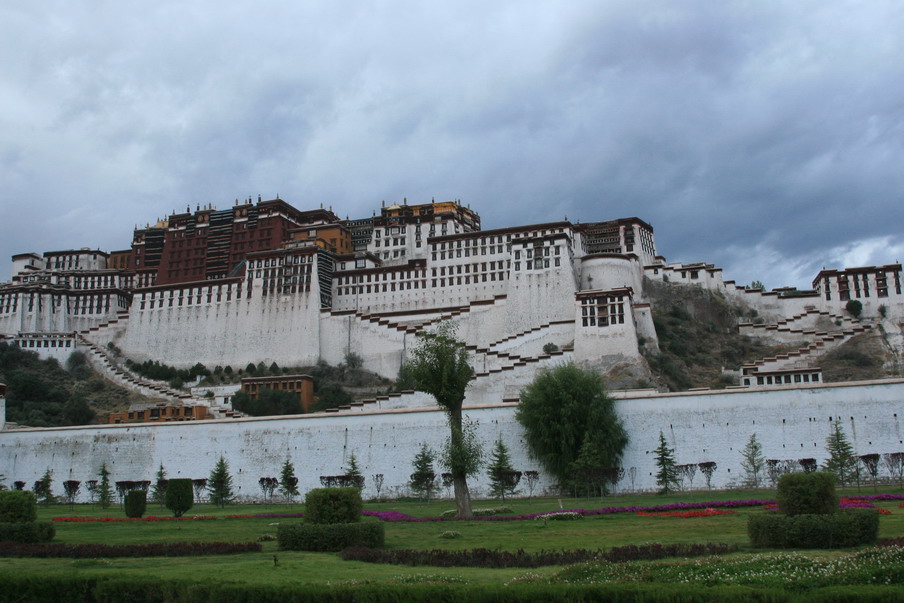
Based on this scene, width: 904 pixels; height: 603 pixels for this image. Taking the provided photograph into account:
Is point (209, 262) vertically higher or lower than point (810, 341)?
higher

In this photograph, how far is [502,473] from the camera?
3731cm

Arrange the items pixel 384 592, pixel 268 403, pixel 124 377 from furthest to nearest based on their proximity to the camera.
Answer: pixel 124 377 → pixel 268 403 → pixel 384 592

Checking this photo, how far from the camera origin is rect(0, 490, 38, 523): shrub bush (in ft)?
75.4

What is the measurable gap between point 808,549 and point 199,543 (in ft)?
43.4

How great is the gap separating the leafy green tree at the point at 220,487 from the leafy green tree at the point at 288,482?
250 centimetres

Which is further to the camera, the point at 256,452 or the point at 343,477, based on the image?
the point at 256,452

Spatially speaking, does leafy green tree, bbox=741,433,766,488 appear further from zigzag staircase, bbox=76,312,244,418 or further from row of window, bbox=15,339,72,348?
row of window, bbox=15,339,72,348

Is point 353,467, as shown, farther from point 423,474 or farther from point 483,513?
point 483,513

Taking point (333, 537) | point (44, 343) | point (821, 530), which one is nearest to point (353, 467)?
point (333, 537)

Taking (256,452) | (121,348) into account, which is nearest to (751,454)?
(256,452)

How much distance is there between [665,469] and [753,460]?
11.6 feet

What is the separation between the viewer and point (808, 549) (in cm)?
1655

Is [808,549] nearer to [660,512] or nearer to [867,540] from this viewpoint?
[867,540]

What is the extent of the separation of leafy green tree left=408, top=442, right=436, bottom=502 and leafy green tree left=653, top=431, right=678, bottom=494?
958 cm
